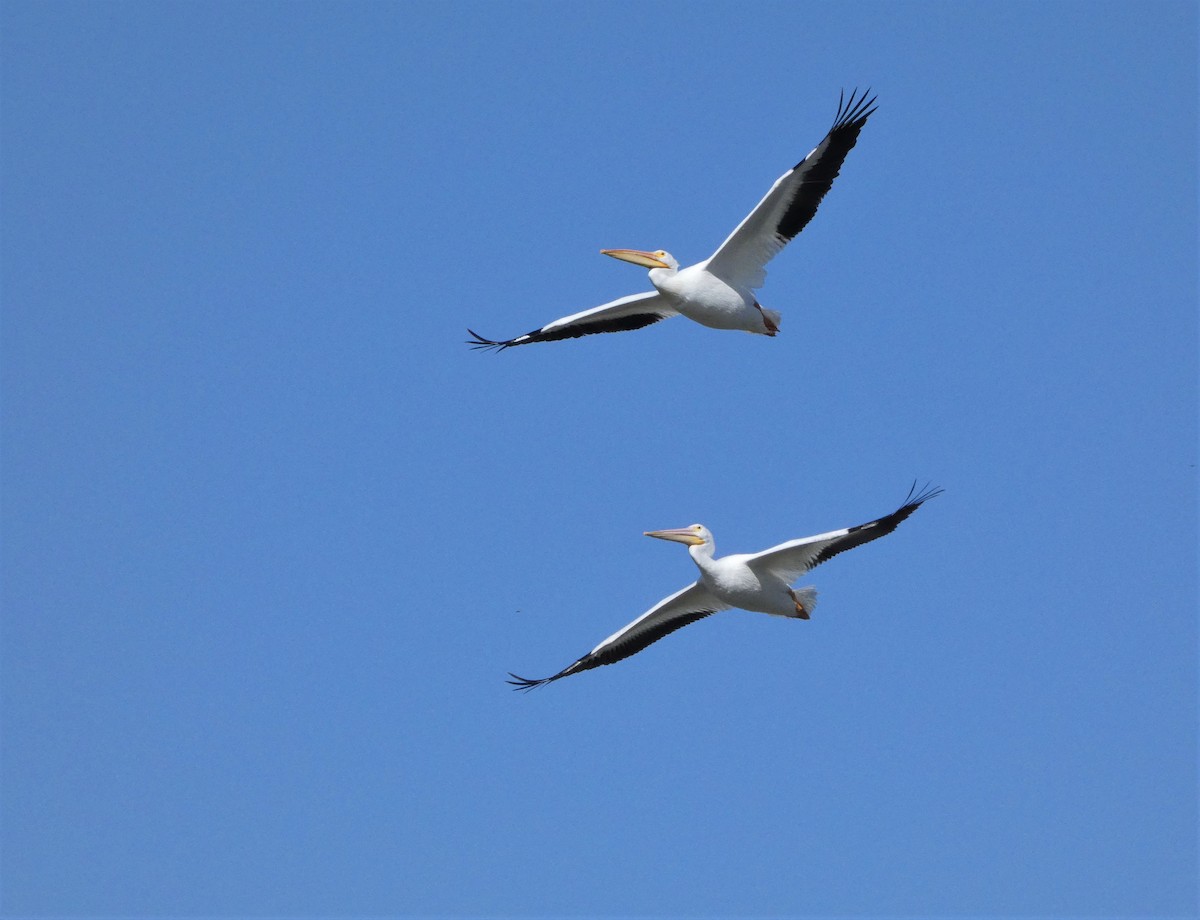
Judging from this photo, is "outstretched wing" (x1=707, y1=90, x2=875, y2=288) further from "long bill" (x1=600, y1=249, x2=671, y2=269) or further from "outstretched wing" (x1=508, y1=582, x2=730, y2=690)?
"outstretched wing" (x1=508, y1=582, x2=730, y2=690)

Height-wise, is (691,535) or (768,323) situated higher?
(768,323)

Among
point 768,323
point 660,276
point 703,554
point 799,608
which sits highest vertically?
point 660,276

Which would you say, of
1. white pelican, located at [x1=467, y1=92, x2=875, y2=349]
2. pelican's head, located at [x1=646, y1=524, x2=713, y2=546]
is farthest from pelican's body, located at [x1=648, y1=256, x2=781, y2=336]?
pelican's head, located at [x1=646, y1=524, x2=713, y2=546]

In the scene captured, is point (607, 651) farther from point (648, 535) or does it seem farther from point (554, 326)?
point (554, 326)

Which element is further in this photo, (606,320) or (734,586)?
(606,320)

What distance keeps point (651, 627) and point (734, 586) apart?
1.22m

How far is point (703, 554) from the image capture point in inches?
543

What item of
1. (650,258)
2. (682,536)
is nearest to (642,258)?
(650,258)

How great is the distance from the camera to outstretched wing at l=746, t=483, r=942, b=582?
12.4 m

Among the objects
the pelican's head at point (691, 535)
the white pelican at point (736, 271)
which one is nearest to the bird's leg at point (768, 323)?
the white pelican at point (736, 271)

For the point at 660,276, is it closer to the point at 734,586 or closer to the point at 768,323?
the point at 768,323

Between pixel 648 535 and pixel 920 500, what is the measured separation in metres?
2.85

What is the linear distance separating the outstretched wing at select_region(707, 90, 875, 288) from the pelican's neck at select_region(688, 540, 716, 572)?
7.97 ft

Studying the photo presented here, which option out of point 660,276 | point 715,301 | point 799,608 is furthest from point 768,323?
point 799,608
